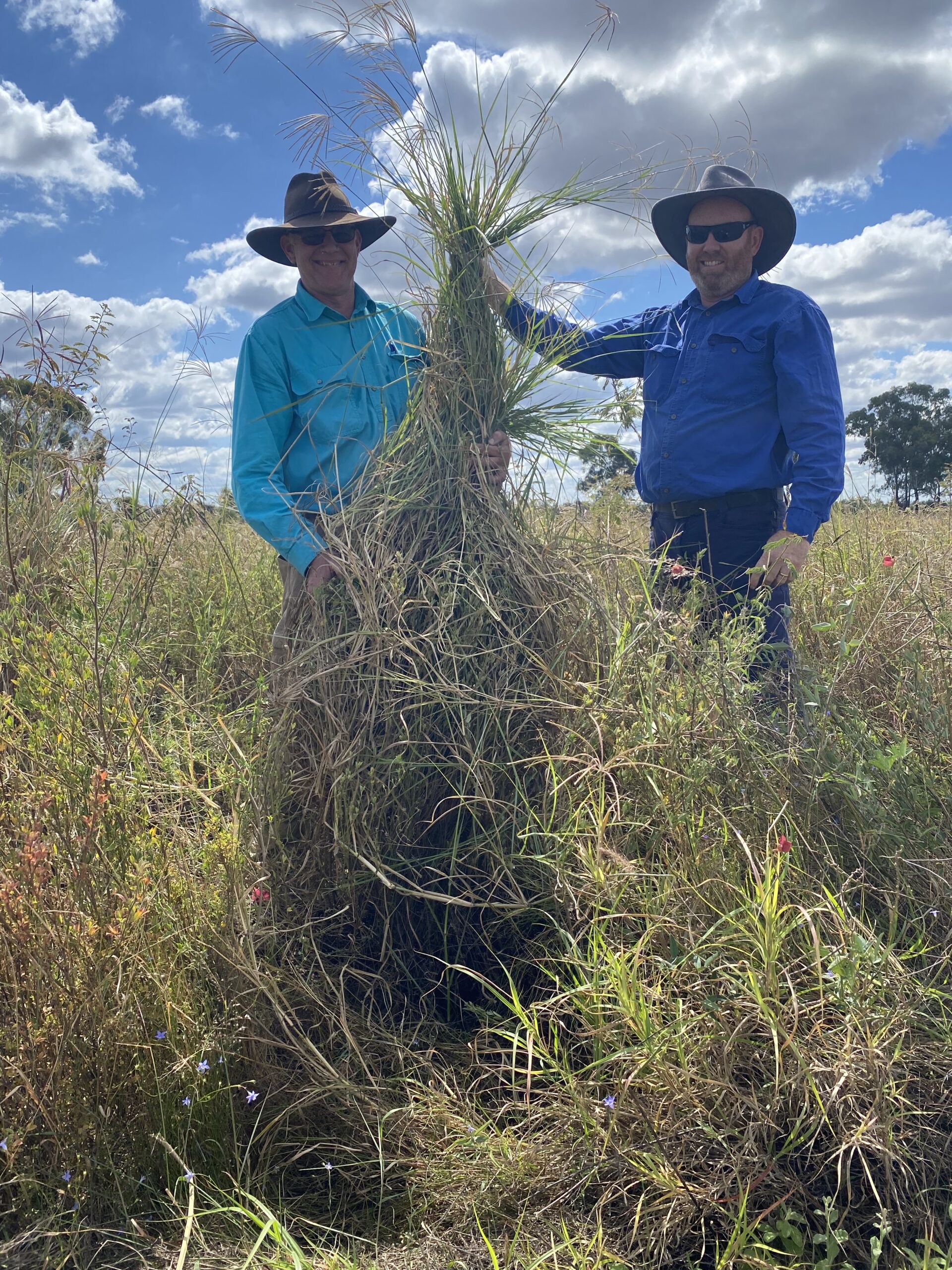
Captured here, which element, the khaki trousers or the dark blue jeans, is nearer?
the khaki trousers

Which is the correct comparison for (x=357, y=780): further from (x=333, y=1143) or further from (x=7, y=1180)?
(x=7, y=1180)

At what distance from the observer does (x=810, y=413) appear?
2.88 meters

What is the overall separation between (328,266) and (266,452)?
79 centimetres

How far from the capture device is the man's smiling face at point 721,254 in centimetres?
315

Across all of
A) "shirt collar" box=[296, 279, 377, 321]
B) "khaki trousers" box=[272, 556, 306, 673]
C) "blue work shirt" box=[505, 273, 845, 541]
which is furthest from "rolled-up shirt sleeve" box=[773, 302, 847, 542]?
"khaki trousers" box=[272, 556, 306, 673]

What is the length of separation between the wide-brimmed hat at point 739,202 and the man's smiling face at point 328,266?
1.20 meters

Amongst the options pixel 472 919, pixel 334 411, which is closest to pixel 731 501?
pixel 334 411

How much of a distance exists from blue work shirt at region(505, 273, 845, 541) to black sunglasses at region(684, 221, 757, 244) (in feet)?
0.59

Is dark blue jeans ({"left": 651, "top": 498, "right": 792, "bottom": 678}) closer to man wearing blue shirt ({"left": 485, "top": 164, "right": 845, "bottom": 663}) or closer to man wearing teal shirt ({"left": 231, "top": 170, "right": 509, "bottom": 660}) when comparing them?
man wearing blue shirt ({"left": 485, "top": 164, "right": 845, "bottom": 663})

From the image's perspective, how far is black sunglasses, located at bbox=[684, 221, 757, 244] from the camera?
310 centimetres

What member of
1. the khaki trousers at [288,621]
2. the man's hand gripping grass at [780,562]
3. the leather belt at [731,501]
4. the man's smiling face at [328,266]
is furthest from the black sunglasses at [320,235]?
the man's hand gripping grass at [780,562]

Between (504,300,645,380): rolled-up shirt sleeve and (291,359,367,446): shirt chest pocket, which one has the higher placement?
(504,300,645,380): rolled-up shirt sleeve

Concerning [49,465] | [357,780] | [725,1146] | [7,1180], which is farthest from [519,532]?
[49,465]

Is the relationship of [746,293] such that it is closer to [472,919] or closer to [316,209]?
Result: [316,209]
